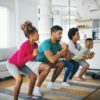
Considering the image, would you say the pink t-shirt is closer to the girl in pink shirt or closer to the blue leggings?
the girl in pink shirt

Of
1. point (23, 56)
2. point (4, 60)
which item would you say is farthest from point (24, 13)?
point (23, 56)

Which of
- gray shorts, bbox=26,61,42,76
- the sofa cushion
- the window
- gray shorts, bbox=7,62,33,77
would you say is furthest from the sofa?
gray shorts, bbox=7,62,33,77

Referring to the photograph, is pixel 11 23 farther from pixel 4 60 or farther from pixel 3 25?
pixel 4 60

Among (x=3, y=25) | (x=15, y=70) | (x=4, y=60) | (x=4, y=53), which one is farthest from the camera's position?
(x=3, y=25)

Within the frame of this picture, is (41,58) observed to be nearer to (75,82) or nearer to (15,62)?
(15,62)

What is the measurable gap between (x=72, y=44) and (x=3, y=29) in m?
2.64

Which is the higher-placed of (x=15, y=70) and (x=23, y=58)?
(x=23, y=58)

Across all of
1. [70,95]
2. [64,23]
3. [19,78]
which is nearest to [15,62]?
[19,78]

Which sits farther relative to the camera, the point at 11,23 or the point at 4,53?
the point at 11,23

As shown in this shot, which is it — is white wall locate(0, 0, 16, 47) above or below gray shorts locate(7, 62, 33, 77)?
above

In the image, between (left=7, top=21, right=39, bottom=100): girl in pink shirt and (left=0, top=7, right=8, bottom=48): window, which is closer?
(left=7, top=21, right=39, bottom=100): girl in pink shirt

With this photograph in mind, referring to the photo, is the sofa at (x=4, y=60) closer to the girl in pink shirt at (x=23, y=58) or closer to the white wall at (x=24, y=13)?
the white wall at (x=24, y=13)

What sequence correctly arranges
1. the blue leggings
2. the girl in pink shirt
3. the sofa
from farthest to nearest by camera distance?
1. the sofa
2. the blue leggings
3. the girl in pink shirt

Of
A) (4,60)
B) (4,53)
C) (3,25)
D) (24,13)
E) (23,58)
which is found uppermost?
(24,13)
